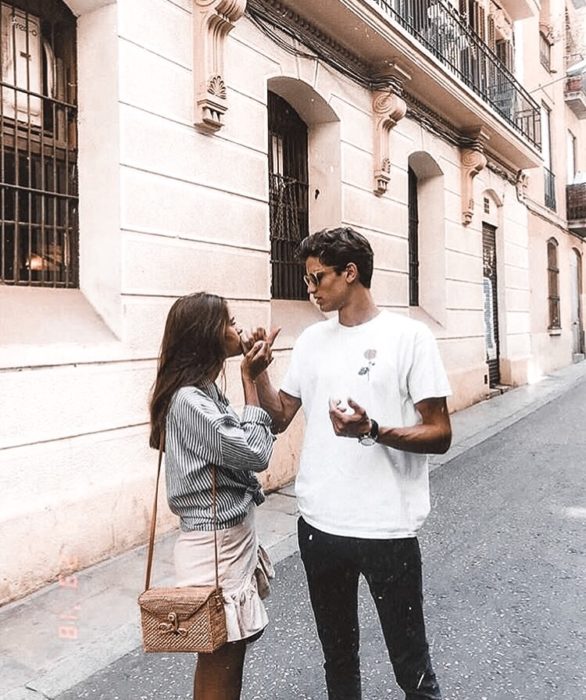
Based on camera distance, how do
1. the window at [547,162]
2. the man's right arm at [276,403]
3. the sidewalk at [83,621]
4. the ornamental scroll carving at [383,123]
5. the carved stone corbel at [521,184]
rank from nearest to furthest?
the man's right arm at [276,403] → the sidewalk at [83,621] → the ornamental scroll carving at [383,123] → the carved stone corbel at [521,184] → the window at [547,162]

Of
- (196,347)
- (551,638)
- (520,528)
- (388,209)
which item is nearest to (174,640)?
(196,347)

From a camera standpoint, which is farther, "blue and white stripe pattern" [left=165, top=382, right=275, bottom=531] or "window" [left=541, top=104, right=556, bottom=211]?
"window" [left=541, top=104, right=556, bottom=211]

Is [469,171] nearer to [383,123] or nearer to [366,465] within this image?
[383,123]

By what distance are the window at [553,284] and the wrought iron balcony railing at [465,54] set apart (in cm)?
414

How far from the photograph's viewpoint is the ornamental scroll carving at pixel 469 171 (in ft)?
37.2

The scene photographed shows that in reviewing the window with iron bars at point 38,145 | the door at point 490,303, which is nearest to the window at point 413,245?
the door at point 490,303

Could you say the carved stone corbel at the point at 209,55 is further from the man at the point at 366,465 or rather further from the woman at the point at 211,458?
the woman at the point at 211,458

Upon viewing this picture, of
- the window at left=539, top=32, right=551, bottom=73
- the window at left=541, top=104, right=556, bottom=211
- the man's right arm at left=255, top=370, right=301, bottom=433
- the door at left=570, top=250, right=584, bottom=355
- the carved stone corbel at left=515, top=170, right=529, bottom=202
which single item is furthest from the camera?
the door at left=570, top=250, right=584, bottom=355

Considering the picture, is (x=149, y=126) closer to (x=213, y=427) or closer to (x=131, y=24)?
(x=131, y=24)

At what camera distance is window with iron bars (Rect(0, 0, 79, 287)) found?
171 inches

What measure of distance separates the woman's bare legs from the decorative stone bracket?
1058cm

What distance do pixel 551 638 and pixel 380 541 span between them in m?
1.79

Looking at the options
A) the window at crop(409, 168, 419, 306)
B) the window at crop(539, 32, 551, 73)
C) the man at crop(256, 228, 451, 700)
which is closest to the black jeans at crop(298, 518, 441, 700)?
the man at crop(256, 228, 451, 700)

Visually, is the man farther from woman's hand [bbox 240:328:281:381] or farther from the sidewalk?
the sidewalk
